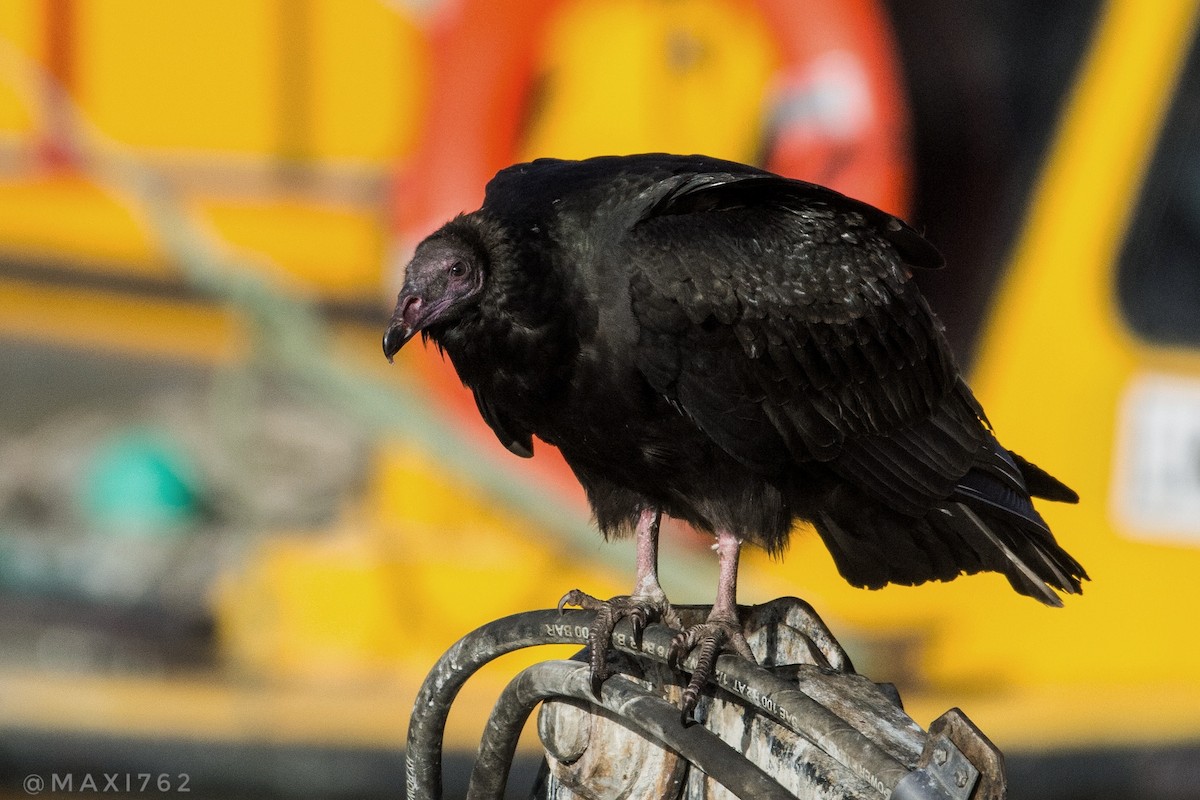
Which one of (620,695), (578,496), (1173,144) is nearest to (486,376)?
(620,695)

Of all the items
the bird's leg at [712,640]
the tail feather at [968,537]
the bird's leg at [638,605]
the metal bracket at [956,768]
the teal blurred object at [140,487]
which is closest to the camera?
the metal bracket at [956,768]

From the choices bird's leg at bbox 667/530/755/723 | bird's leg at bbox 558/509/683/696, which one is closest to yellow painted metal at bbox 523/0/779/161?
bird's leg at bbox 558/509/683/696

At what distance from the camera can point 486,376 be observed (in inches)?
92.7

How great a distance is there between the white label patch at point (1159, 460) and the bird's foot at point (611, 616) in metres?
2.70

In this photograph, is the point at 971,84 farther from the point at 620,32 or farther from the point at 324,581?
the point at 324,581

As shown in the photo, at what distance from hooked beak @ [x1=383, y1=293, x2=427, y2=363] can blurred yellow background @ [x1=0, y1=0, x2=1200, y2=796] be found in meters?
2.31

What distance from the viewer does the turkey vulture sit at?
7.30 ft

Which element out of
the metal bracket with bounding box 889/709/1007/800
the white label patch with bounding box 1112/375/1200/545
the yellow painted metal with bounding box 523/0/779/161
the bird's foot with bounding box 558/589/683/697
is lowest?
the metal bracket with bounding box 889/709/1007/800

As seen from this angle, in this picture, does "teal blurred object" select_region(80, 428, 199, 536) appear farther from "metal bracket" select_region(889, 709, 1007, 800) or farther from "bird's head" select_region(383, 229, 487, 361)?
"metal bracket" select_region(889, 709, 1007, 800)

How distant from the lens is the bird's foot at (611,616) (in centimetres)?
190

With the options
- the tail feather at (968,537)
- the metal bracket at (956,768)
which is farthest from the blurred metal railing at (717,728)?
the tail feather at (968,537)

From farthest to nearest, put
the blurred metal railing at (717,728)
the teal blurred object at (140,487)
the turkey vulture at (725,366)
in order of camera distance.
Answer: the teal blurred object at (140,487)
the turkey vulture at (725,366)
the blurred metal railing at (717,728)

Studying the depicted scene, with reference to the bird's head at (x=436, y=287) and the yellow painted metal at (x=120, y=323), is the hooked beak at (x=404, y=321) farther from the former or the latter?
the yellow painted metal at (x=120, y=323)

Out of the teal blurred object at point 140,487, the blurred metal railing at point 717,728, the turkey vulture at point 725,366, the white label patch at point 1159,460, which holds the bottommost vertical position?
the blurred metal railing at point 717,728
